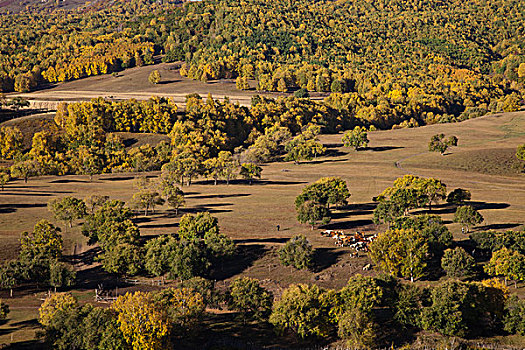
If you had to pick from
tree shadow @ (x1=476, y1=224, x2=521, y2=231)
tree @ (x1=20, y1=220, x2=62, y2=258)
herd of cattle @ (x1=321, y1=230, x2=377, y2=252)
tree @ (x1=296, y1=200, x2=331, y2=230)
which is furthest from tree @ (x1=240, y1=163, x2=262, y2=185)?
tree shadow @ (x1=476, y1=224, x2=521, y2=231)

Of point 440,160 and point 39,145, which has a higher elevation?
point 39,145

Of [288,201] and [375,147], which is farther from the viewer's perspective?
[375,147]

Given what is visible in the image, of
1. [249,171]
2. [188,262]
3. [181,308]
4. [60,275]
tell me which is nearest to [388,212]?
[188,262]

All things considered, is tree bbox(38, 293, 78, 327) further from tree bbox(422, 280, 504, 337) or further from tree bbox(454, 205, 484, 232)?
tree bbox(454, 205, 484, 232)

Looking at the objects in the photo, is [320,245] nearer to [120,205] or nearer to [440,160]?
[120,205]

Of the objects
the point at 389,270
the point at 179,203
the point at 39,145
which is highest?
the point at 39,145

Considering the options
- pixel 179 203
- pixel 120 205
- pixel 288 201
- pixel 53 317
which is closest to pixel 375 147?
pixel 288 201
